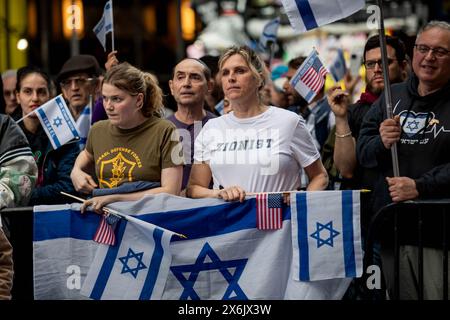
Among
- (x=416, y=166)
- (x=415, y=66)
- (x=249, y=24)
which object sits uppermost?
(x=249, y=24)

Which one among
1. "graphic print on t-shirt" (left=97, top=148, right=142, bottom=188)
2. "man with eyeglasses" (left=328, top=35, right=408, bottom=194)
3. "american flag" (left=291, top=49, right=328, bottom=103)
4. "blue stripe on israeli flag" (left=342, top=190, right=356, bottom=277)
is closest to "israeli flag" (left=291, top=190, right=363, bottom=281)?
"blue stripe on israeli flag" (left=342, top=190, right=356, bottom=277)

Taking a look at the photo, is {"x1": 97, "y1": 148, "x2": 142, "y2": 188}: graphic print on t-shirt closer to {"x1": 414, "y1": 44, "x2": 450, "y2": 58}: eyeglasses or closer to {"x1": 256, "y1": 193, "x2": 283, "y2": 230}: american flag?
{"x1": 256, "y1": 193, "x2": 283, "y2": 230}: american flag

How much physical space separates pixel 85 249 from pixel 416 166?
2299mm

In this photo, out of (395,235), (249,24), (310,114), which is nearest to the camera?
(395,235)

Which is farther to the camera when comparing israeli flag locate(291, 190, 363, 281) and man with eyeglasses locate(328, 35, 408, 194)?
man with eyeglasses locate(328, 35, 408, 194)

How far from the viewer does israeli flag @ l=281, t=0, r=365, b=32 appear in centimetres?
722

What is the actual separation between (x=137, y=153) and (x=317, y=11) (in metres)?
1.55

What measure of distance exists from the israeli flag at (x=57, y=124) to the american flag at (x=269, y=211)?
2.09m

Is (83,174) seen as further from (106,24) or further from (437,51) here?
(437,51)

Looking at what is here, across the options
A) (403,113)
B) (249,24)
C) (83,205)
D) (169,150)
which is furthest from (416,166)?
(249,24)

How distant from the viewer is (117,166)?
293 inches

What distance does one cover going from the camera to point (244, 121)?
294 inches

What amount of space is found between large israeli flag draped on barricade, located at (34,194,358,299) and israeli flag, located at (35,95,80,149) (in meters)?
1.27
